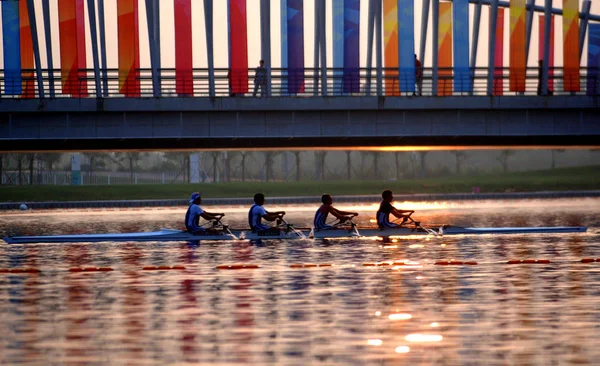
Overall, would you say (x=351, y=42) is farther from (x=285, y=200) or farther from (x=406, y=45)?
(x=285, y=200)

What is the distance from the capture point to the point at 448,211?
2874 inches

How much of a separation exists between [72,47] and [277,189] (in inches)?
1933

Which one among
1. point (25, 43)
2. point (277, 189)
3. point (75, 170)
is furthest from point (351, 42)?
point (75, 170)

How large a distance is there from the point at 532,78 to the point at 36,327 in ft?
153

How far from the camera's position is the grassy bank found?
101500mm

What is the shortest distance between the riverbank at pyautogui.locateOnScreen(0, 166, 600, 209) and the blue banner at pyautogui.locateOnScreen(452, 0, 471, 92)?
110 feet

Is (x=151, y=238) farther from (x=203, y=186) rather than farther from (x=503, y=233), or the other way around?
(x=203, y=186)

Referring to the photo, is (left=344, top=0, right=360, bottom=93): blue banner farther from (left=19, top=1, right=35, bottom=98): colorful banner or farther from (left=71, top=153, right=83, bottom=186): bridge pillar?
Result: (left=71, top=153, right=83, bottom=186): bridge pillar

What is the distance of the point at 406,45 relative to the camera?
62156 mm

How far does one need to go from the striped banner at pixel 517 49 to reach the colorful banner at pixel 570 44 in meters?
2.48

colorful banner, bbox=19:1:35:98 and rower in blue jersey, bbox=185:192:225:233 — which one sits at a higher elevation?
colorful banner, bbox=19:1:35:98

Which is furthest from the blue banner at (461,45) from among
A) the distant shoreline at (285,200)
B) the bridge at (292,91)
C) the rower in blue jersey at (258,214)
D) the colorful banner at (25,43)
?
the distant shoreline at (285,200)

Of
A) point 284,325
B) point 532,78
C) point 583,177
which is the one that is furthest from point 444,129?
point 583,177

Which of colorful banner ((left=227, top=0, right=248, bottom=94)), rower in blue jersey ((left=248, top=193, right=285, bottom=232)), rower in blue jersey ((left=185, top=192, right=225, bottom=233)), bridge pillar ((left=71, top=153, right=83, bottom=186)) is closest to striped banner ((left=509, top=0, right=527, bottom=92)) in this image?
colorful banner ((left=227, top=0, right=248, bottom=94))
